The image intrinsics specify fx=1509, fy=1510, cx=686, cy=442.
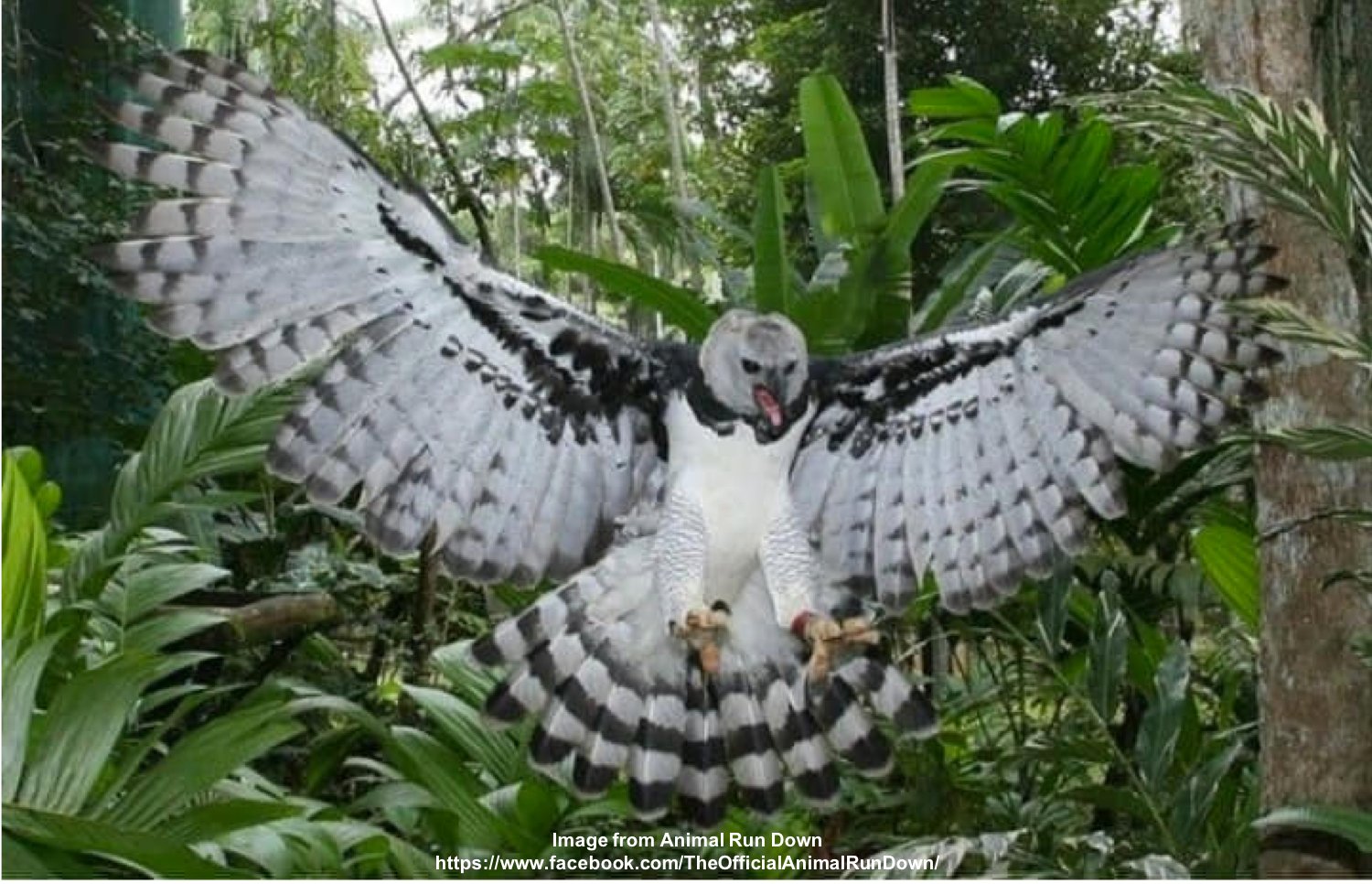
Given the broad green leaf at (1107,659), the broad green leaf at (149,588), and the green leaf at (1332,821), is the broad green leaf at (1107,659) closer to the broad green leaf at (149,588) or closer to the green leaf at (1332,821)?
the green leaf at (1332,821)

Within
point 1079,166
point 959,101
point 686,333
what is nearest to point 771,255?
point 686,333

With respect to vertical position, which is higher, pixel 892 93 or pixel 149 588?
pixel 892 93

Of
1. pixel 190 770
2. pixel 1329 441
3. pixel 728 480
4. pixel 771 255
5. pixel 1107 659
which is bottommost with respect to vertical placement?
pixel 190 770

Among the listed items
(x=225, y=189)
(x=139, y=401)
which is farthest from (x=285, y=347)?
(x=139, y=401)

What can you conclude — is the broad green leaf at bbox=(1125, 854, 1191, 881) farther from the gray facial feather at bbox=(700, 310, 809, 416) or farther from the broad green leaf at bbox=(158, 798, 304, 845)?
the broad green leaf at bbox=(158, 798, 304, 845)

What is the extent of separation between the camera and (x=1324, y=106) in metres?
1.75

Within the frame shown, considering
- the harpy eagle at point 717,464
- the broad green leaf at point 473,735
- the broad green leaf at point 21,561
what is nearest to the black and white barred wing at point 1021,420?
the harpy eagle at point 717,464

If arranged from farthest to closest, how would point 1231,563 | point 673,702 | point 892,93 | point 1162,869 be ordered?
point 892,93, point 1231,563, point 673,702, point 1162,869

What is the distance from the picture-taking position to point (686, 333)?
6.63ft

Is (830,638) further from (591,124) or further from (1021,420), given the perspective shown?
(591,124)

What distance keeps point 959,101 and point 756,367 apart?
0.67 m

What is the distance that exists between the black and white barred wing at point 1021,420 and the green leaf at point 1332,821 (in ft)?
1.16

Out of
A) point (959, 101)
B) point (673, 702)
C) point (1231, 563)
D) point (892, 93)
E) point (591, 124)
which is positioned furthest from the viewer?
point (591, 124)

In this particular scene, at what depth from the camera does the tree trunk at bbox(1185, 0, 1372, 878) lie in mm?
1726
